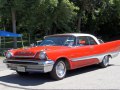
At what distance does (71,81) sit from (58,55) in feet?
3.04

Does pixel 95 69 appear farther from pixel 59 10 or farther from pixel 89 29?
pixel 89 29

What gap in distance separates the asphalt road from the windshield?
1.13 metres

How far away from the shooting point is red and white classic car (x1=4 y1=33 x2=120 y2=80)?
9.26 m

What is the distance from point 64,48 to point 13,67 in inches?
71.0

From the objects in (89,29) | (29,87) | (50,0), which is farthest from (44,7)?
(29,87)

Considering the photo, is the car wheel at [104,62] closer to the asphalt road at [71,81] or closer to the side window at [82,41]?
the asphalt road at [71,81]

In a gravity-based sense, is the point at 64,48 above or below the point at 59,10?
below

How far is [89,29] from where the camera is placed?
4016 centimetres

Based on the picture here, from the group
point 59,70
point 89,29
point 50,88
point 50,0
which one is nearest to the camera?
point 50,88

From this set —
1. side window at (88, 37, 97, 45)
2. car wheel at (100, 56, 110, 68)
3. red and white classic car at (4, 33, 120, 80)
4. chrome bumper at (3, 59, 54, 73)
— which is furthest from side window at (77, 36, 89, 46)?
chrome bumper at (3, 59, 54, 73)

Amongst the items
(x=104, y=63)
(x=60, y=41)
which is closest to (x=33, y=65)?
(x=60, y=41)

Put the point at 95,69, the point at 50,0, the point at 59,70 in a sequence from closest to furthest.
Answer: the point at 59,70 → the point at 95,69 → the point at 50,0

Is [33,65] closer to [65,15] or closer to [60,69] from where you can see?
[60,69]

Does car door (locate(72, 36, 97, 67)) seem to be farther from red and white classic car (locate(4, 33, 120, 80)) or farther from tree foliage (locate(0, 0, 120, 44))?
tree foliage (locate(0, 0, 120, 44))
